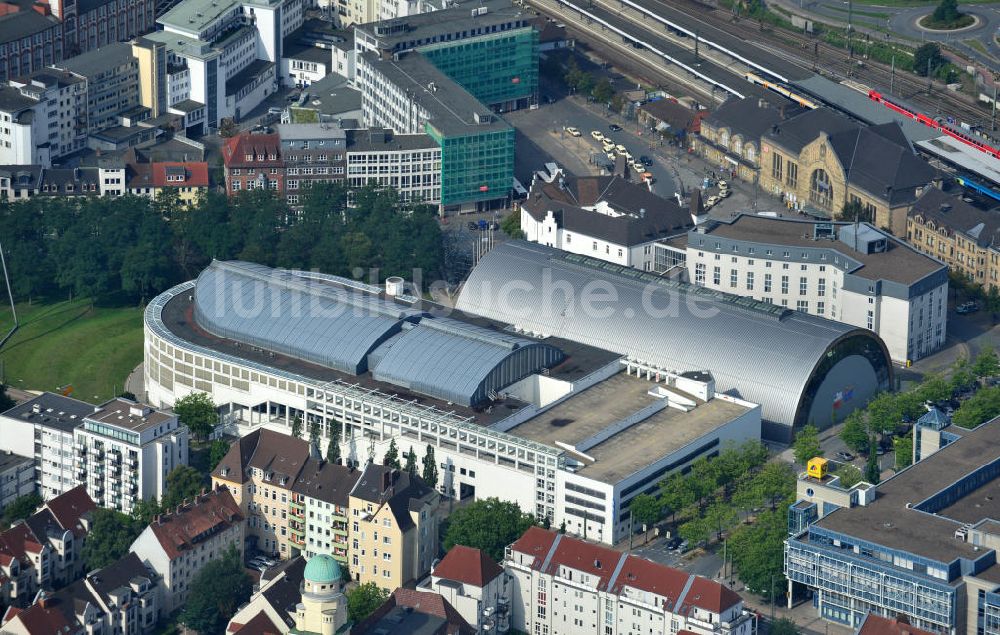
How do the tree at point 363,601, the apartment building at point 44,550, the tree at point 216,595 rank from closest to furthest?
1. the tree at point 363,601
2. the tree at point 216,595
3. the apartment building at point 44,550

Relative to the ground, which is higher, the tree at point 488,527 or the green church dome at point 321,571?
the green church dome at point 321,571

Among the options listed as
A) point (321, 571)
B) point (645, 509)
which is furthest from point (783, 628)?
point (321, 571)

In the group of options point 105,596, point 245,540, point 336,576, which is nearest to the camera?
point 336,576

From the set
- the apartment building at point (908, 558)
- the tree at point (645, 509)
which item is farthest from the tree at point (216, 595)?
the apartment building at point (908, 558)

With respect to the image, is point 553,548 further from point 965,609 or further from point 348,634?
point 965,609

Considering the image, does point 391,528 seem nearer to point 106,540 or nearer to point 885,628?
point 106,540

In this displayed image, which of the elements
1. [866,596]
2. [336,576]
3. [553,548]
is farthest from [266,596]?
[866,596]

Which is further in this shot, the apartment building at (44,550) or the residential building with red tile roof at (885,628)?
the apartment building at (44,550)

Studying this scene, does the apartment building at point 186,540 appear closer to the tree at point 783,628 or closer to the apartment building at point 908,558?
the tree at point 783,628
